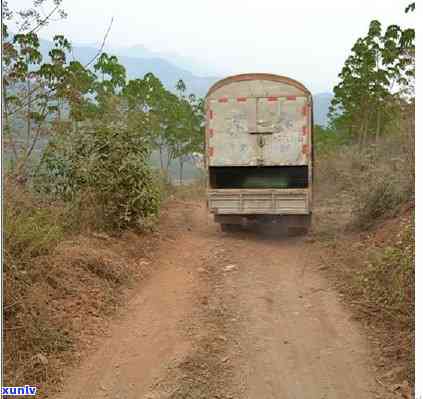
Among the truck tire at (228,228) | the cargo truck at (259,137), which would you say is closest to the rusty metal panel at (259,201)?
the cargo truck at (259,137)

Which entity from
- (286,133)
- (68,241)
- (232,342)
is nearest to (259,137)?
(286,133)

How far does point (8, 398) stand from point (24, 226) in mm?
2434

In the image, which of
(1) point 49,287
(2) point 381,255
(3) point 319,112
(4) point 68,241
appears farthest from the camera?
(3) point 319,112

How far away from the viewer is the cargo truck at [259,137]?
455 inches

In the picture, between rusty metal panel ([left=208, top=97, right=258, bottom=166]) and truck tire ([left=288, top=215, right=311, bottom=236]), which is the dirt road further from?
rusty metal panel ([left=208, top=97, right=258, bottom=166])

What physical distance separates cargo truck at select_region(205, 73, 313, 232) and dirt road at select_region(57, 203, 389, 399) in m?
2.31

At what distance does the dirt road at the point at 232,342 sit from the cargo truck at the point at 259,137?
7.58ft

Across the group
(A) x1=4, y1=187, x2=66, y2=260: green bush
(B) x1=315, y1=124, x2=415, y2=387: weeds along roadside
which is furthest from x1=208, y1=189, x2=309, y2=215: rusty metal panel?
(A) x1=4, y1=187, x2=66, y2=260: green bush

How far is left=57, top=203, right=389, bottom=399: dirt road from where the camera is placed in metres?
4.95

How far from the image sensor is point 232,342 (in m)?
5.94

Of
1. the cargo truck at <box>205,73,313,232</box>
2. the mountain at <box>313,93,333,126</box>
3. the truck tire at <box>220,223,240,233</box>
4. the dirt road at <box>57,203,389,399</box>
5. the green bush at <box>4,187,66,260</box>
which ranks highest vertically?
the mountain at <box>313,93,333,126</box>

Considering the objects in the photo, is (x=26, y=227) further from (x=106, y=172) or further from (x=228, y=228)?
(x=228, y=228)

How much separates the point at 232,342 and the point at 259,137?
639 cm

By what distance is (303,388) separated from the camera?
4.87 meters
